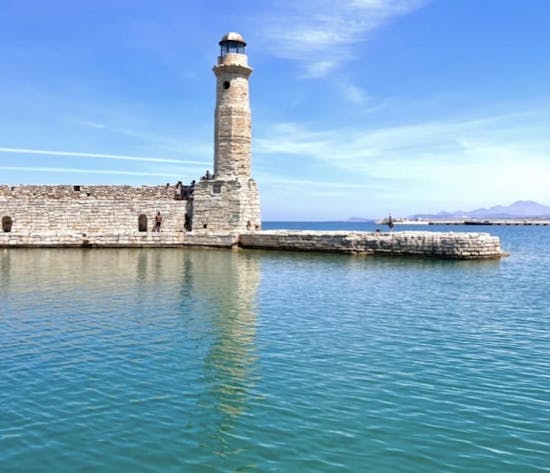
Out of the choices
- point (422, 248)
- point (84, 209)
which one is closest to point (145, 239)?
point (84, 209)

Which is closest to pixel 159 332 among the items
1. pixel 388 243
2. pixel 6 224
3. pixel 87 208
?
pixel 388 243

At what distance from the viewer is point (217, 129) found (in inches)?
1073

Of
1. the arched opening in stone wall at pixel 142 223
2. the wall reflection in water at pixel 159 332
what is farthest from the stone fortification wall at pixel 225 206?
the wall reflection in water at pixel 159 332

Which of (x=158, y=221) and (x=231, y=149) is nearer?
(x=231, y=149)

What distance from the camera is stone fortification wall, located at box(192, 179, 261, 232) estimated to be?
89.1 ft

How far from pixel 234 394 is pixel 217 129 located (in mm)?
22178

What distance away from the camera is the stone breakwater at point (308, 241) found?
23281 millimetres

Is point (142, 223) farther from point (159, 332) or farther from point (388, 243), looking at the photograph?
point (159, 332)

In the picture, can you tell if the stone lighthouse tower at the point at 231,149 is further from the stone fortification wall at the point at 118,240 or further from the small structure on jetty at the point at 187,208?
the stone fortification wall at the point at 118,240

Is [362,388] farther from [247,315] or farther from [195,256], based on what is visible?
[195,256]

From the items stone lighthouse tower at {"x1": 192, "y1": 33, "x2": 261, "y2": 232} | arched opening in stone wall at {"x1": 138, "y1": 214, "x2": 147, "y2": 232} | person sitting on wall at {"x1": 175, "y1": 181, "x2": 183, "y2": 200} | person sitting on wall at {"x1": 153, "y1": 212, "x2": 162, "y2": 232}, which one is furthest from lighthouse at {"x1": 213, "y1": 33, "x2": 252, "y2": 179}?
arched opening in stone wall at {"x1": 138, "y1": 214, "x2": 147, "y2": 232}

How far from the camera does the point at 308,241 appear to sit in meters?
25.9

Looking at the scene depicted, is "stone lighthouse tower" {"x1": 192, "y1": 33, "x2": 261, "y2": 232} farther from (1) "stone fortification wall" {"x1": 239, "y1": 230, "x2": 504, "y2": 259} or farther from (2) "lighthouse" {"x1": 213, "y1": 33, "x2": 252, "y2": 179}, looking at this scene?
(1) "stone fortification wall" {"x1": 239, "y1": 230, "x2": 504, "y2": 259}

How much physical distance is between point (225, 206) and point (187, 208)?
2624mm
